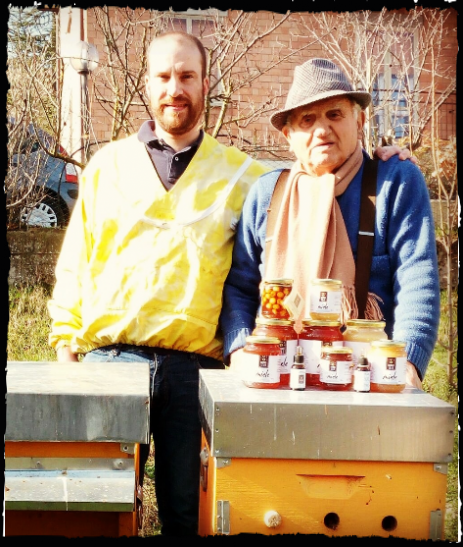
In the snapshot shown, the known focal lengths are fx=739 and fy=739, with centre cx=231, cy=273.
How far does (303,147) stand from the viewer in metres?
2.66

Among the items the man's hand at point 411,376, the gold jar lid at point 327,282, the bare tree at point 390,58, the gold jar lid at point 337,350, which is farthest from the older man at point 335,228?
the bare tree at point 390,58

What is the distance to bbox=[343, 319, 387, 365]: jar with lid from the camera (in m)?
2.32

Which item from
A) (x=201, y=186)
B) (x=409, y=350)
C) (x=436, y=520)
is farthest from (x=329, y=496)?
(x=201, y=186)

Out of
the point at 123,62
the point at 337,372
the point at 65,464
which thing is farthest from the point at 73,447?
the point at 123,62

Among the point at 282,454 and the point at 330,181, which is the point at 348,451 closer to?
the point at 282,454

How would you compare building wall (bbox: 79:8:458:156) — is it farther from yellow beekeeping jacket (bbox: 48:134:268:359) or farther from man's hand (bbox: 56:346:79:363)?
man's hand (bbox: 56:346:79:363)

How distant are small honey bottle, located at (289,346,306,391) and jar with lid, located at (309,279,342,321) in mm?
156

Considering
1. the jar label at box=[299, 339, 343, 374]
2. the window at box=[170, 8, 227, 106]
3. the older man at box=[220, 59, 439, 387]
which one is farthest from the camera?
the window at box=[170, 8, 227, 106]

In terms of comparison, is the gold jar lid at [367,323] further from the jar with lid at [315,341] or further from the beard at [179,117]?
the beard at [179,117]

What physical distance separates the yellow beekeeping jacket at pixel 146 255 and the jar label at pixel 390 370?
715 mm

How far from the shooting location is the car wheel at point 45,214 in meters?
3.15

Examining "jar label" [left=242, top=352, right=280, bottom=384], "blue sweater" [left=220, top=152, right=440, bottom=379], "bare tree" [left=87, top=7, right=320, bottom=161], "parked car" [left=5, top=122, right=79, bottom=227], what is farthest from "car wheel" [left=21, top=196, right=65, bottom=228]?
"jar label" [left=242, top=352, right=280, bottom=384]

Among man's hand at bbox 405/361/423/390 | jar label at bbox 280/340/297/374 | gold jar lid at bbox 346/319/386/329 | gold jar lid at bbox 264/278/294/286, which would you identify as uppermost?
gold jar lid at bbox 264/278/294/286

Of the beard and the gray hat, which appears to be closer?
the gray hat
